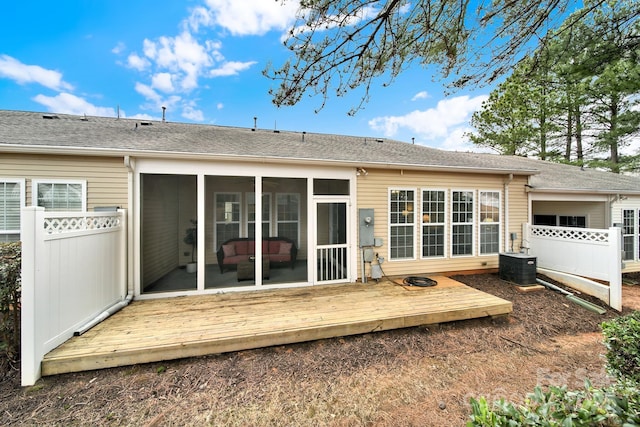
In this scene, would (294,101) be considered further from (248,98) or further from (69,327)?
(248,98)

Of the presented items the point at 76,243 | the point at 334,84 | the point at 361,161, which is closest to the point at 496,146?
the point at 361,161

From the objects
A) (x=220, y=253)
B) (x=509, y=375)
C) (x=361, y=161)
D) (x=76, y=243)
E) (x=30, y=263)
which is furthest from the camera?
(x=361, y=161)

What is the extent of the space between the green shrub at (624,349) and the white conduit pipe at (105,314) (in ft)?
18.2

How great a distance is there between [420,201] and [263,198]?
12.5 ft

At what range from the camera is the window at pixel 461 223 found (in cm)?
622

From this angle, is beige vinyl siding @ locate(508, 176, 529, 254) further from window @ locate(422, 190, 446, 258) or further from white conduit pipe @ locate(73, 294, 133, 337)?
white conduit pipe @ locate(73, 294, 133, 337)

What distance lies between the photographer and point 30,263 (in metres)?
2.47

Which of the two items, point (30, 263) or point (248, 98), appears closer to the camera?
point (30, 263)

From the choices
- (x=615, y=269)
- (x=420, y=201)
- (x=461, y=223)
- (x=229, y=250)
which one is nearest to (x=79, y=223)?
(x=229, y=250)

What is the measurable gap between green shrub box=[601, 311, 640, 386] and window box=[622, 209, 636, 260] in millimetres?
8919

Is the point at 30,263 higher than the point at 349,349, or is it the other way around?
the point at 30,263

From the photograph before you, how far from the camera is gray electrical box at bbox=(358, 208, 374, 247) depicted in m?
5.45

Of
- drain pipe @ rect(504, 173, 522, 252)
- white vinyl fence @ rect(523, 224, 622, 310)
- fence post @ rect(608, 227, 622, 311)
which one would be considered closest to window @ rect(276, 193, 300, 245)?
drain pipe @ rect(504, 173, 522, 252)

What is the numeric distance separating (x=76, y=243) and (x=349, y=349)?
3849 mm
